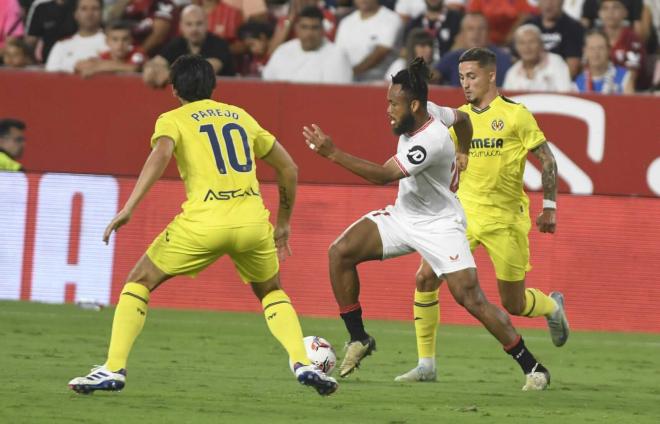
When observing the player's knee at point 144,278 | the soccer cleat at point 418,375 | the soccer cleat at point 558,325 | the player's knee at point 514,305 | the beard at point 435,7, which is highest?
the beard at point 435,7

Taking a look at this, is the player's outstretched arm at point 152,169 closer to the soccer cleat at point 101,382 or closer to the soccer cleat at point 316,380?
the soccer cleat at point 101,382

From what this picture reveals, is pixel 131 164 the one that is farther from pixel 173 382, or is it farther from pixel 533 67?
pixel 173 382

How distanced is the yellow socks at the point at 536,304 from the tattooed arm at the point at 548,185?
23.3 inches

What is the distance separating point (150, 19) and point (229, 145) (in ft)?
30.8

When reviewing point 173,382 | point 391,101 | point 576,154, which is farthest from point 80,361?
point 576,154

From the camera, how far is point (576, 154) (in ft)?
50.6

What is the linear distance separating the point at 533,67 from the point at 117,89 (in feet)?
15.3

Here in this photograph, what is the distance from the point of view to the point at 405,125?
29.6 ft

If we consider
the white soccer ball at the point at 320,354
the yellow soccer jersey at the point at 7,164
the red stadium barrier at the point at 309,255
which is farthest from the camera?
the yellow soccer jersey at the point at 7,164

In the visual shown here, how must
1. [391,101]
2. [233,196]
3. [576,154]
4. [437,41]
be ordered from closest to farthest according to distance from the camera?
[233,196] < [391,101] < [576,154] < [437,41]

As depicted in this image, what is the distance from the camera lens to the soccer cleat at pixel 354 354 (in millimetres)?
9625

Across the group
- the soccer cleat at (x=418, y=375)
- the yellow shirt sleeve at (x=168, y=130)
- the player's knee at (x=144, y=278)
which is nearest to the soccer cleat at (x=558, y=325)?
the soccer cleat at (x=418, y=375)

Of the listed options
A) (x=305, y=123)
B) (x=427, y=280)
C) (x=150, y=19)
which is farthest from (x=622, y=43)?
(x=427, y=280)

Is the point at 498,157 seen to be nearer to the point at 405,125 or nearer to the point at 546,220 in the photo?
the point at 546,220
